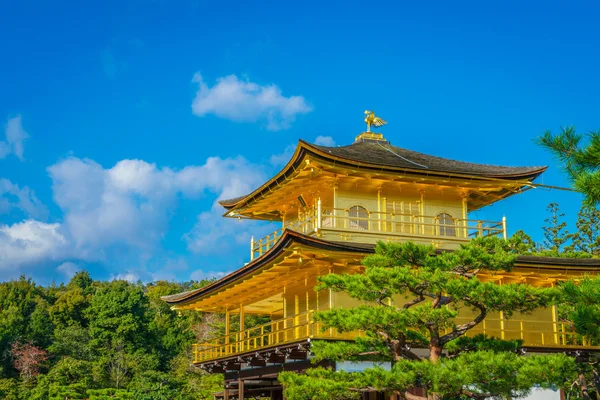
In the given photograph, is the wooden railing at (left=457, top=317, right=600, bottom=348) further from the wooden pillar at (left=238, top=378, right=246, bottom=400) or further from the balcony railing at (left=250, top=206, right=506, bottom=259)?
the wooden pillar at (left=238, top=378, right=246, bottom=400)

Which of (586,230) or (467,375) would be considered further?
(586,230)

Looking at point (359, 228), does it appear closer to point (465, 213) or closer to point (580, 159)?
point (465, 213)

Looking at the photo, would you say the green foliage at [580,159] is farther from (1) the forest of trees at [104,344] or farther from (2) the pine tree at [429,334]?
(1) the forest of trees at [104,344]

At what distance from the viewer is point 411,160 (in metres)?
22.9

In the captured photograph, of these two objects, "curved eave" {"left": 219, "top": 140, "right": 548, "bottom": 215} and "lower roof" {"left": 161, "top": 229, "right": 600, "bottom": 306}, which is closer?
"lower roof" {"left": 161, "top": 229, "right": 600, "bottom": 306}

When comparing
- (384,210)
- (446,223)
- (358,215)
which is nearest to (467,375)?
(358,215)

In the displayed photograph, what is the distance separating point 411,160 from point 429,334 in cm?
765

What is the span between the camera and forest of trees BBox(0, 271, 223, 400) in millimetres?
38031

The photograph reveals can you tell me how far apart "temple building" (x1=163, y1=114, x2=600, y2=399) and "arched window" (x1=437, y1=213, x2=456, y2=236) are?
0.10 feet

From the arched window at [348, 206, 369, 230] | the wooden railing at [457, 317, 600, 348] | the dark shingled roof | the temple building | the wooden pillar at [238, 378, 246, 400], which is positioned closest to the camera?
the temple building

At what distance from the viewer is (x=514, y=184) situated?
869 inches

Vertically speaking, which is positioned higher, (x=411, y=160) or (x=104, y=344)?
(x=411, y=160)

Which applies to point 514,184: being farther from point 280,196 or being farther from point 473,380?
point 473,380

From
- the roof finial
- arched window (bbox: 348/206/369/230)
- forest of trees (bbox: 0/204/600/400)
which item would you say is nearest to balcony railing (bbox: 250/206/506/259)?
arched window (bbox: 348/206/369/230)
